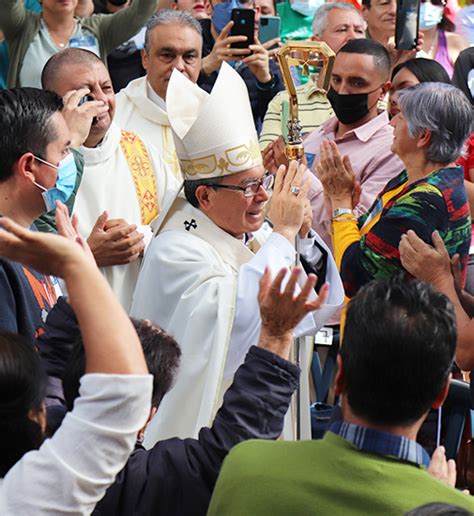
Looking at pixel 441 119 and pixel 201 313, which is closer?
pixel 201 313

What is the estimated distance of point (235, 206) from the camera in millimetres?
4250

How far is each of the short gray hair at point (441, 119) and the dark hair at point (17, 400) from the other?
271 cm

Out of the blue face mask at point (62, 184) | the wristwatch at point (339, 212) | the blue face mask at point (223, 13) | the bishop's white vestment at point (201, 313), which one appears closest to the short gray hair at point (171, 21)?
the blue face mask at point (223, 13)

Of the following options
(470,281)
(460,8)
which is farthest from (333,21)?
(470,281)

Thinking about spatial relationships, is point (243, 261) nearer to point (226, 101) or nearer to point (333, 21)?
point (226, 101)

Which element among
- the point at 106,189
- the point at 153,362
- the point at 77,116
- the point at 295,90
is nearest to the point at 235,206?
the point at 295,90

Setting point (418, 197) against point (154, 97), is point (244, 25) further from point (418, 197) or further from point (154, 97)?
point (418, 197)

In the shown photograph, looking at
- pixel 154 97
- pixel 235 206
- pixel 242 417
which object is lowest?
pixel 242 417

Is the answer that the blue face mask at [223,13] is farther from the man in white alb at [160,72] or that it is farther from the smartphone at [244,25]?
the man in white alb at [160,72]

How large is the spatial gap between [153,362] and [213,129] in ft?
5.98

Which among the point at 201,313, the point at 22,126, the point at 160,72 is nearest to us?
the point at 22,126

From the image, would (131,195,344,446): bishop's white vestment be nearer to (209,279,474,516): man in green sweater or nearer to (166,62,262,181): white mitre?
(166,62,262,181): white mitre

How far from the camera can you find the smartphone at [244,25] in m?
6.63

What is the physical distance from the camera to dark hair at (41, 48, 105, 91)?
5266 millimetres
